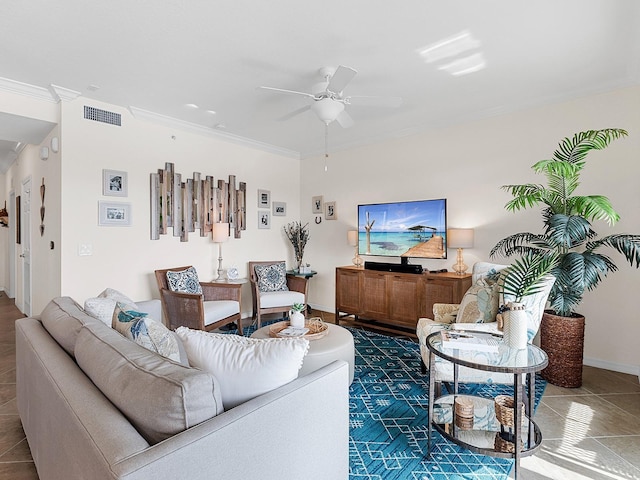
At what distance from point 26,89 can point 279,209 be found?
3296mm

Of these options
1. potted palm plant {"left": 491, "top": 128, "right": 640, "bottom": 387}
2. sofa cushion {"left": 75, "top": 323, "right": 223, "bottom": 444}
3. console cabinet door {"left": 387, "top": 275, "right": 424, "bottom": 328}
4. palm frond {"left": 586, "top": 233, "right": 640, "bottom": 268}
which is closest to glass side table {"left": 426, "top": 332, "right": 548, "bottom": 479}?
potted palm plant {"left": 491, "top": 128, "right": 640, "bottom": 387}

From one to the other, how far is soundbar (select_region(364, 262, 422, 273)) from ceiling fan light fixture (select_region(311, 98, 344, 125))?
2.06 m

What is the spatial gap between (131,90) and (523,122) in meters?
4.03

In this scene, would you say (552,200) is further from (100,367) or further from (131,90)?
(131,90)

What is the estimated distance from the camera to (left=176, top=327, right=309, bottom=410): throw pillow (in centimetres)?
122

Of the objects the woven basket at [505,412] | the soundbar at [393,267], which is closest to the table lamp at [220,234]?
the soundbar at [393,267]

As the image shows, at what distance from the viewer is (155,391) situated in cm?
101

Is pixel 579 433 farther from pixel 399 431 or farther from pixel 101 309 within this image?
pixel 101 309

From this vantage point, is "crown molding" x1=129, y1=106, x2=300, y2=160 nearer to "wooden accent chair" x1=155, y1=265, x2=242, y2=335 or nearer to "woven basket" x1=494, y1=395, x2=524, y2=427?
"wooden accent chair" x1=155, y1=265, x2=242, y2=335

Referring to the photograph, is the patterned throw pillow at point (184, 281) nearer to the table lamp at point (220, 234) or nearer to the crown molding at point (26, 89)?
the table lamp at point (220, 234)

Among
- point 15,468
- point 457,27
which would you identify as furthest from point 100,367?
point 457,27

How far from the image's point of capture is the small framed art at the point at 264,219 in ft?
17.4

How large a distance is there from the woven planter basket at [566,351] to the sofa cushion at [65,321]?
336 centimetres

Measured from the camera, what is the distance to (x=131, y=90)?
3.28 m
